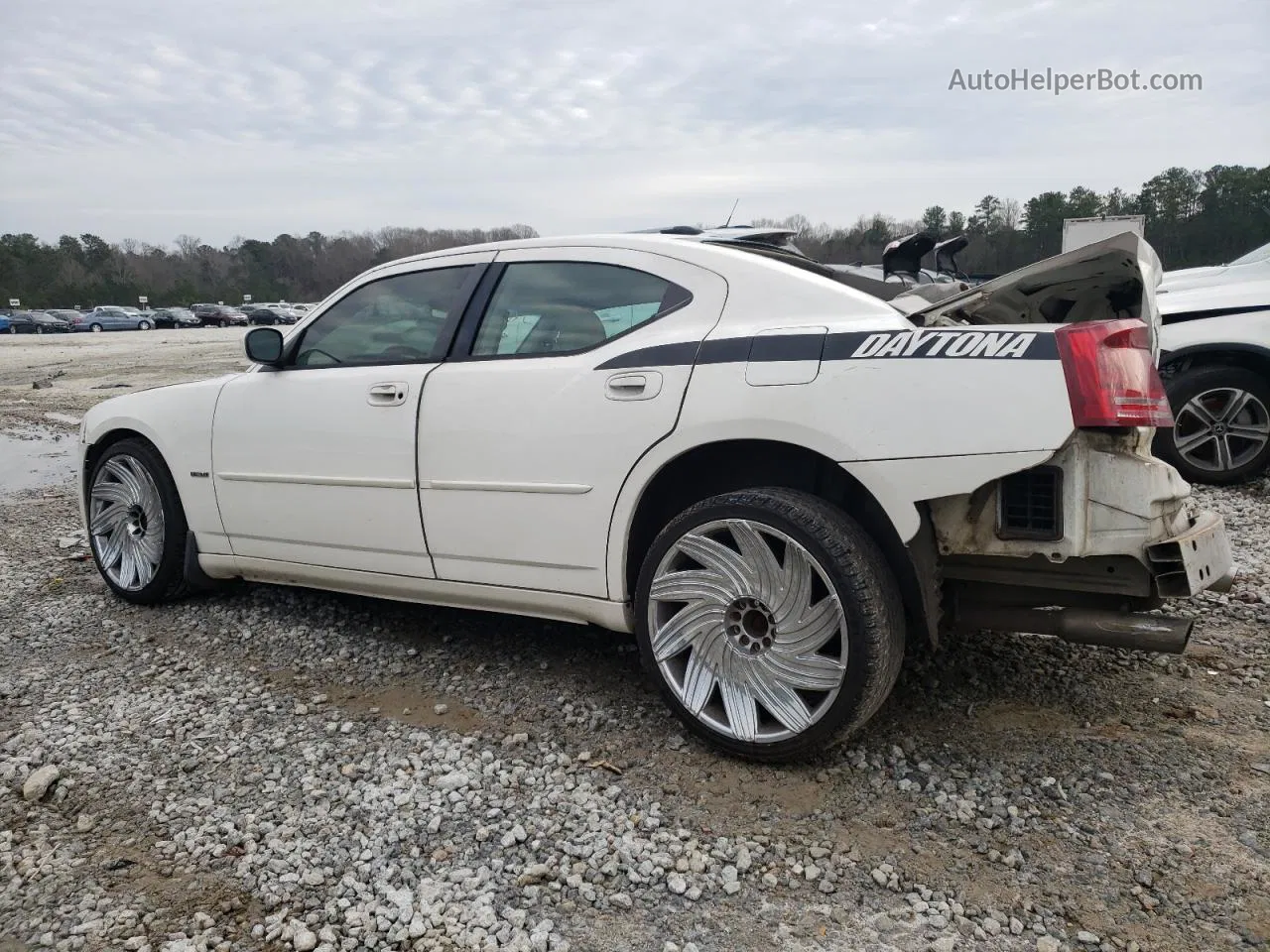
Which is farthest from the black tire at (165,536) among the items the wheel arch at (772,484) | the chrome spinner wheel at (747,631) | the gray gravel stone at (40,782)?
the chrome spinner wheel at (747,631)

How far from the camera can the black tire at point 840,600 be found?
2.60 metres

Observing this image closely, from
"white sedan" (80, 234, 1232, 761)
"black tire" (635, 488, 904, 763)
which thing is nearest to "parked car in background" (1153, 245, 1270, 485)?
"white sedan" (80, 234, 1232, 761)

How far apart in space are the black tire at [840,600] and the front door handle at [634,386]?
1.29 ft

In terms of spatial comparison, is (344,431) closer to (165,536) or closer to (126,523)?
(165,536)

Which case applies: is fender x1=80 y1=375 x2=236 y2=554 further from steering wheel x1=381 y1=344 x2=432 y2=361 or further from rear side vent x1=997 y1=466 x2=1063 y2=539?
rear side vent x1=997 y1=466 x2=1063 y2=539

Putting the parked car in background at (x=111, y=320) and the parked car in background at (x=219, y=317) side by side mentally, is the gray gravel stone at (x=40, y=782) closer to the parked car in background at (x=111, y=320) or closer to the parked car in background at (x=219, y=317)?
the parked car in background at (x=111, y=320)

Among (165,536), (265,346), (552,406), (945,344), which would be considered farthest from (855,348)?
(165,536)

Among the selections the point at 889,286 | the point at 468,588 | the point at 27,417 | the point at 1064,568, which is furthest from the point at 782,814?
the point at 27,417

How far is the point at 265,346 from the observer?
153 inches

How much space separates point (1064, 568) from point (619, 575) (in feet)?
4.42

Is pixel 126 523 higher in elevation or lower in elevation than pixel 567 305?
lower

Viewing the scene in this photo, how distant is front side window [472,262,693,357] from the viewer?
3.11m

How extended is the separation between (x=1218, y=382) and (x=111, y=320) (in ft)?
194

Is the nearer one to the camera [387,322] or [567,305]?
[567,305]
